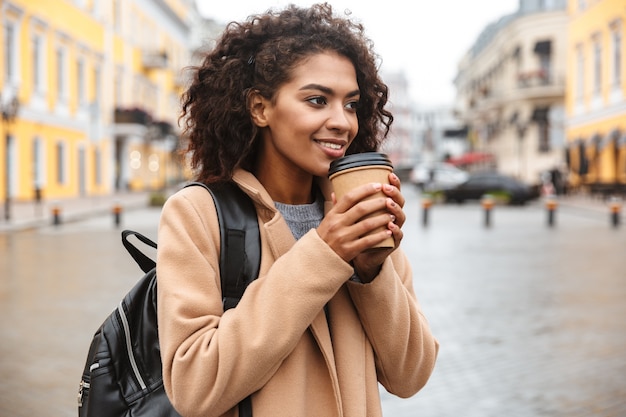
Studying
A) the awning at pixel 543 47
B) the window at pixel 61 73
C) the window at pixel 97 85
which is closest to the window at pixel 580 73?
the awning at pixel 543 47

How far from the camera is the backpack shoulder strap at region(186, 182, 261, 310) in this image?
1.68 m

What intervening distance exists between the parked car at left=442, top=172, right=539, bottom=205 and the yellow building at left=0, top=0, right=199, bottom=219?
14.8 metres

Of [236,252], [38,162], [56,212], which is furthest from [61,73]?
[236,252]

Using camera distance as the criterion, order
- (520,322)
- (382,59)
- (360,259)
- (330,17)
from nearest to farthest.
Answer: (360,259), (330,17), (382,59), (520,322)

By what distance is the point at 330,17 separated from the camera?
72.9 inches

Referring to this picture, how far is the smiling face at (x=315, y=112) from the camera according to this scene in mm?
1733

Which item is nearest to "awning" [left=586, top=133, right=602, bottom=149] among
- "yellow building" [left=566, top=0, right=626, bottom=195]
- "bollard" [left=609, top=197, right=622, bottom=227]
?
"yellow building" [left=566, top=0, right=626, bottom=195]

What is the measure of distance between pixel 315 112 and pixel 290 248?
30 cm

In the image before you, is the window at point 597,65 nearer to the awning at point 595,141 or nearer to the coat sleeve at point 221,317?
the awning at point 595,141

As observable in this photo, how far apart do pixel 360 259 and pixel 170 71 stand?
5895 centimetres

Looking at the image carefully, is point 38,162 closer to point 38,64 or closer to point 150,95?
point 38,64

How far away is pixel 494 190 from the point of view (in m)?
33.0

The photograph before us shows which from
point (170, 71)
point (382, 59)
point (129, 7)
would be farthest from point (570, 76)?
point (382, 59)

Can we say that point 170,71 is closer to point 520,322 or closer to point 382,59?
point 520,322
